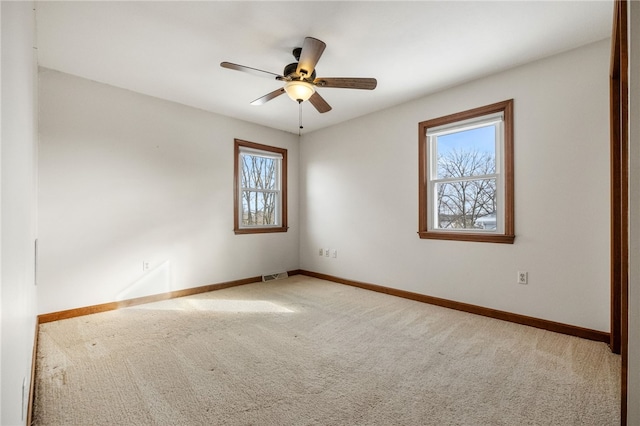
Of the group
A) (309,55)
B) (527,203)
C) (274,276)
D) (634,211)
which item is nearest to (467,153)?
(527,203)

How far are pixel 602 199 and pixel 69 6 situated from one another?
14.2 feet

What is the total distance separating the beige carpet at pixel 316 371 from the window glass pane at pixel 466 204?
3.32 feet

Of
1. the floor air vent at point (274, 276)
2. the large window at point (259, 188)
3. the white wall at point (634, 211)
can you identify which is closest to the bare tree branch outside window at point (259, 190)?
the large window at point (259, 188)

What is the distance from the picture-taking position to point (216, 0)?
2.08m

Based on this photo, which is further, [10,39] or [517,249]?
[517,249]

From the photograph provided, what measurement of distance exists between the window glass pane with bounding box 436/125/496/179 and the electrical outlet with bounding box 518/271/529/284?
3.48 ft

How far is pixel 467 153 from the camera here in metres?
3.45

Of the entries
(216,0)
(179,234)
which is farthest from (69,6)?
(179,234)

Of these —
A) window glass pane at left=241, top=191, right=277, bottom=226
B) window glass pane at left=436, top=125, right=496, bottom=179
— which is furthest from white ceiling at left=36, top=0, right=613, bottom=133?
window glass pane at left=241, top=191, right=277, bottom=226

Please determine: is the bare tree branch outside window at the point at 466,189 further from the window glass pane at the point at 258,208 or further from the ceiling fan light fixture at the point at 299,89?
the window glass pane at the point at 258,208

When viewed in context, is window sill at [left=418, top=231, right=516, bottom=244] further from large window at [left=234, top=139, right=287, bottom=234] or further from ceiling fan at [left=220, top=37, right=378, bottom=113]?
large window at [left=234, top=139, right=287, bottom=234]

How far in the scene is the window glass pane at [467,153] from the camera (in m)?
3.26

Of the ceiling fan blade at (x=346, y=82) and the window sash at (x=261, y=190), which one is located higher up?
the ceiling fan blade at (x=346, y=82)

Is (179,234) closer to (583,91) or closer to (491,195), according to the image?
(491,195)
